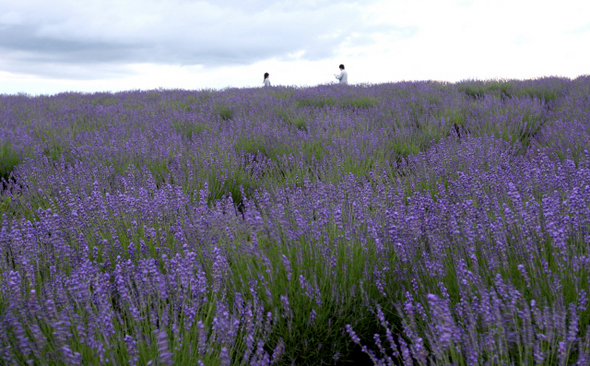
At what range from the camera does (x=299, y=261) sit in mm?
2010

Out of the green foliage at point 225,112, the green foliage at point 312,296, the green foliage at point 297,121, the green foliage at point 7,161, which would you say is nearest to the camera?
the green foliage at point 312,296

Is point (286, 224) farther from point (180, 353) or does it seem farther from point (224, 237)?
point (180, 353)

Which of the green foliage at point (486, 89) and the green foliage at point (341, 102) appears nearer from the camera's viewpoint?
the green foliage at point (341, 102)

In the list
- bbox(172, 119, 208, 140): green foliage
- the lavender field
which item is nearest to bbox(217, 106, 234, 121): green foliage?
bbox(172, 119, 208, 140): green foliage

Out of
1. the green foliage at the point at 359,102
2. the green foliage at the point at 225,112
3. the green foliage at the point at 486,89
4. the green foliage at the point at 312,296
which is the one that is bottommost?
the green foliage at the point at 312,296

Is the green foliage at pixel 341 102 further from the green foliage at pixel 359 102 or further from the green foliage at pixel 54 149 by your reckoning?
the green foliage at pixel 54 149

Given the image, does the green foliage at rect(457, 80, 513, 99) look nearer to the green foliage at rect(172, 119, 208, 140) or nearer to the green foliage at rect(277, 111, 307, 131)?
the green foliage at rect(277, 111, 307, 131)

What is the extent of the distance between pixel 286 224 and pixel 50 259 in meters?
1.25

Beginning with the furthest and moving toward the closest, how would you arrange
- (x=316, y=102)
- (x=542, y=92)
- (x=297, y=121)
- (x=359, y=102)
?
(x=542, y=92) < (x=316, y=102) < (x=359, y=102) < (x=297, y=121)

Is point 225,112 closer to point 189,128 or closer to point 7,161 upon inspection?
point 189,128

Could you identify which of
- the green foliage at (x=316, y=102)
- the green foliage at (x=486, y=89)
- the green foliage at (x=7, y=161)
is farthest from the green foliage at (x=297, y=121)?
the green foliage at (x=486, y=89)

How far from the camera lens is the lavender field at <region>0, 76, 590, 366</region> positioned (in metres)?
1.43

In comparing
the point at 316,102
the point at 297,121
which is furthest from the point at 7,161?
the point at 316,102

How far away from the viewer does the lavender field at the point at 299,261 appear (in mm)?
1433
